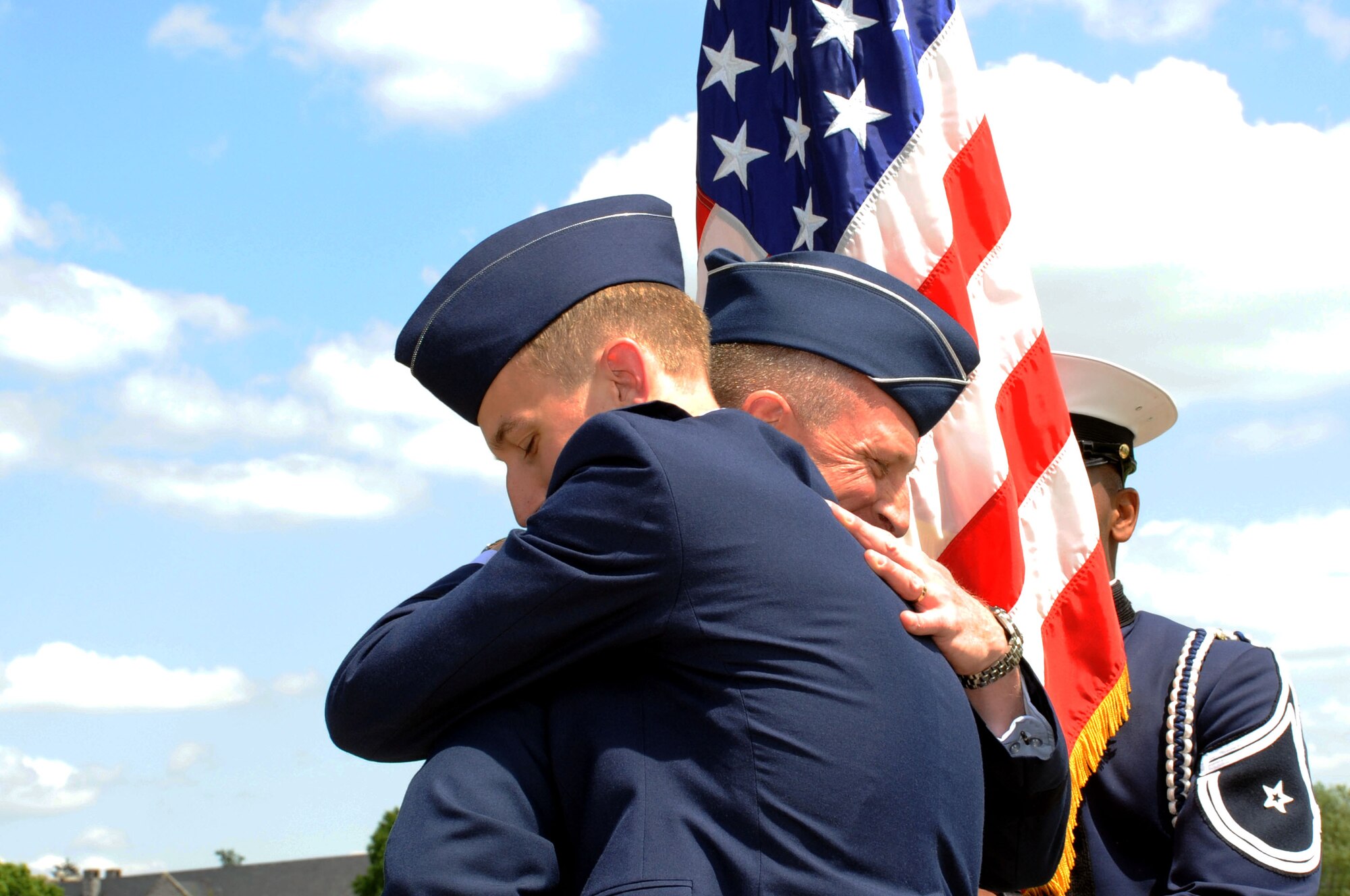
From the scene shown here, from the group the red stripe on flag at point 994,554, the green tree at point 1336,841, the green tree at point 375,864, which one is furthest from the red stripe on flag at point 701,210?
the green tree at point 375,864

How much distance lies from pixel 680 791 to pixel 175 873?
78.6m

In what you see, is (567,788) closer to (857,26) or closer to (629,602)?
(629,602)

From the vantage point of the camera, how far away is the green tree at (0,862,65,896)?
51.7 m

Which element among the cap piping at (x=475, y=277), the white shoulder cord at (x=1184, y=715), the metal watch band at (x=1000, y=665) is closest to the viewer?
the cap piping at (x=475, y=277)

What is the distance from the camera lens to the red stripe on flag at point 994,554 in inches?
159

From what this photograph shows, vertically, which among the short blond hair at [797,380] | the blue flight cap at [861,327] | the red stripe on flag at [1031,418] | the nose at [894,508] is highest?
the red stripe on flag at [1031,418]

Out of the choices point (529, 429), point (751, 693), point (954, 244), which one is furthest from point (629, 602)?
point (954, 244)

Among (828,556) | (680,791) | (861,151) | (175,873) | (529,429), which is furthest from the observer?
(175,873)

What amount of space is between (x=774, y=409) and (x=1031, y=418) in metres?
1.98

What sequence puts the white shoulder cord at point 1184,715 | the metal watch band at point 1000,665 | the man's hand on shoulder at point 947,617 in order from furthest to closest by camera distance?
the white shoulder cord at point 1184,715, the metal watch band at point 1000,665, the man's hand on shoulder at point 947,617

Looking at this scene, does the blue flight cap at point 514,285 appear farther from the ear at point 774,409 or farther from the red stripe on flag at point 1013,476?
the red stripe on flag at point 1013,476

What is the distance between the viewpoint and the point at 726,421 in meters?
1.87

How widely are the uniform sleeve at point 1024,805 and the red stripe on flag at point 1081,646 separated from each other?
4.38 ft

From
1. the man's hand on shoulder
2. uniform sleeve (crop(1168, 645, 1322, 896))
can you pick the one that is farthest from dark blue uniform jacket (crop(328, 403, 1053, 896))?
uniform sleeve (crop(1168, 645, 1322, 896))
